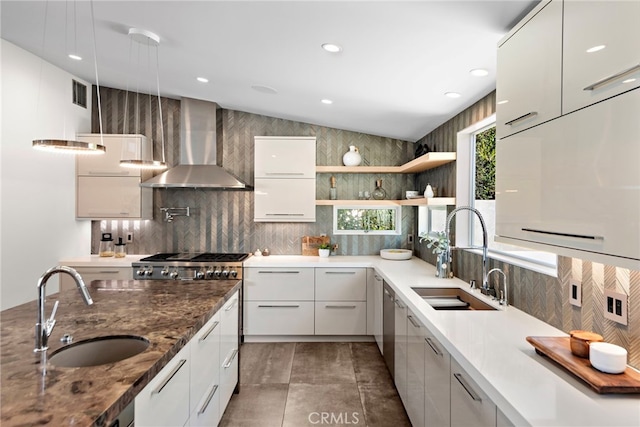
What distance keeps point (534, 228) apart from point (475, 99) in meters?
1.59

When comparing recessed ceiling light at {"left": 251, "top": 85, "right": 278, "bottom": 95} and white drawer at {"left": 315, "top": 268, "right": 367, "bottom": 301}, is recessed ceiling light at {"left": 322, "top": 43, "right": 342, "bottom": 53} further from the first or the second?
white drawer at {"left": 315, "top": 268, "right": 367, "bottom": 301}

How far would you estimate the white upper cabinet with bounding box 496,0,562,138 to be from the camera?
1.29 metres

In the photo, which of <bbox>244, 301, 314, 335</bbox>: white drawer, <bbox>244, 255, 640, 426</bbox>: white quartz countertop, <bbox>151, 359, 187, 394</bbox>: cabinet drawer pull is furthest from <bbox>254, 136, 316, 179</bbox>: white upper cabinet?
<bbox>151, 359, 187, 394</bbox>: cabinet drawer pull

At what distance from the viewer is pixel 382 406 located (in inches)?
103

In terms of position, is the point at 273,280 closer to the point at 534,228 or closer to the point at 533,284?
the point at 533,284

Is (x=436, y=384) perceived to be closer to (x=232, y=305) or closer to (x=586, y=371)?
(x=586, y=371)

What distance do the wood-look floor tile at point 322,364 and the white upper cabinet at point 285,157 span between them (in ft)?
6.31

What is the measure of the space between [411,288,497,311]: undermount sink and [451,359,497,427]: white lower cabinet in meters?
0.94

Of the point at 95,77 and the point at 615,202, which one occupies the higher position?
the point at 95,77

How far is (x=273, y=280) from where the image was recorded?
149 inches

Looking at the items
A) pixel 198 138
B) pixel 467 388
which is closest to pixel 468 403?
pixel 467 388

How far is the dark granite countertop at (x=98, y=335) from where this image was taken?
0.94 m

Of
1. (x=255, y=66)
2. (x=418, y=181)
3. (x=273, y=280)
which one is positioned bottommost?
(x=273, y=280)

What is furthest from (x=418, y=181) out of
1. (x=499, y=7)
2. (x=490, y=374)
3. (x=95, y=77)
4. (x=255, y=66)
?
(x=95, y=77)
